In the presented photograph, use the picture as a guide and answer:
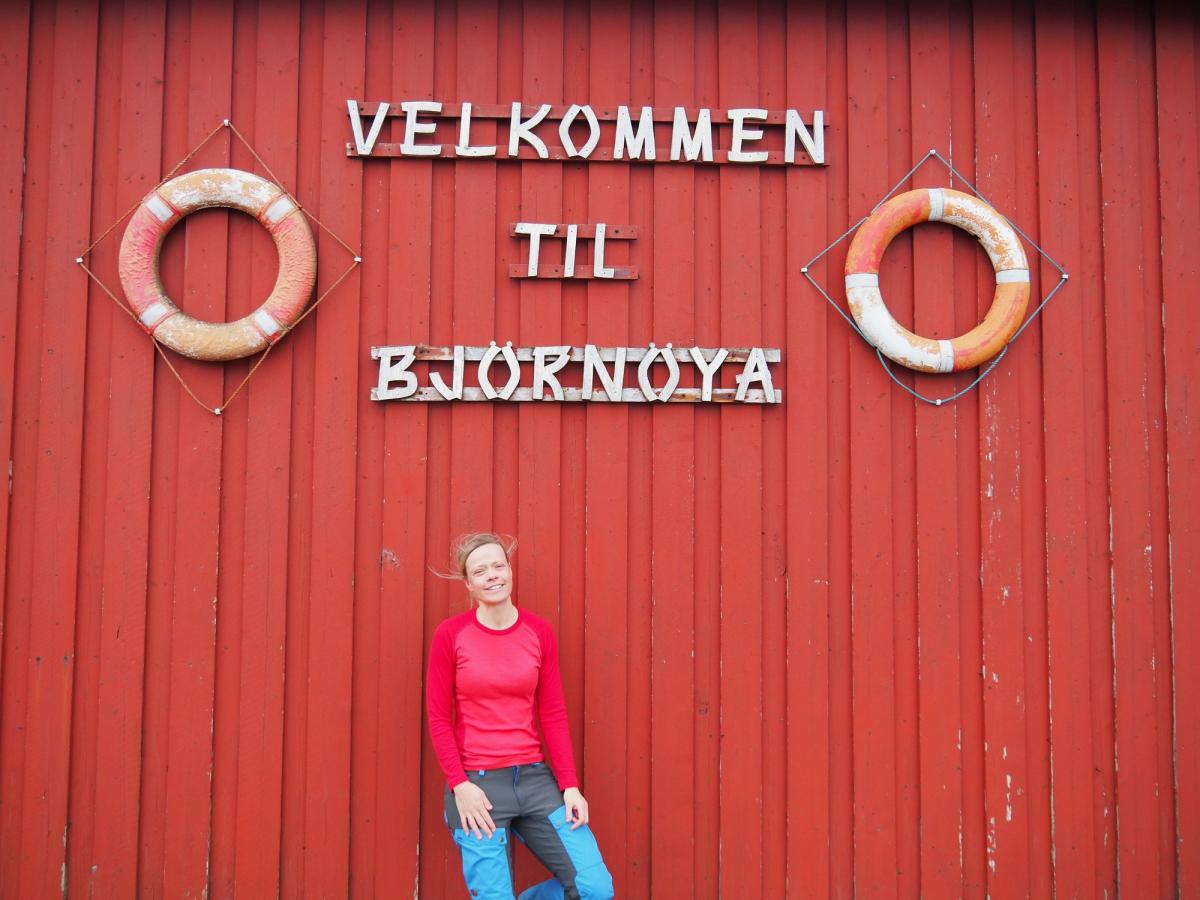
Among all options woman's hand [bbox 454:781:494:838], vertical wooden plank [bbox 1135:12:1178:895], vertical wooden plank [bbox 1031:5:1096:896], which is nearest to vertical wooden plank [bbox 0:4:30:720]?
woman's hand [bbox 454:781:494:838]

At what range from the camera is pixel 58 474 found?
3.05 meters

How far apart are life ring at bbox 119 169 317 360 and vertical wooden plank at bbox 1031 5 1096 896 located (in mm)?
2728

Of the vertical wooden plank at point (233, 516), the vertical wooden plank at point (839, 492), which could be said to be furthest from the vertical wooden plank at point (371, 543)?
the vertical wooden plank at point (839, 492)

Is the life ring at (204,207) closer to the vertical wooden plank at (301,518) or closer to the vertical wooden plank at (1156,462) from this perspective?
the vertical wooden plank at (301,518)

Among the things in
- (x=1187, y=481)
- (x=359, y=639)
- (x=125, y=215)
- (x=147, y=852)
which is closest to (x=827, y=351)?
(x=1187, y=481)

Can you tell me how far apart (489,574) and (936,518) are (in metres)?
1.66

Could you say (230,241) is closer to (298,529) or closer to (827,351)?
(298,529)

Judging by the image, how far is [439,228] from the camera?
3.18 m

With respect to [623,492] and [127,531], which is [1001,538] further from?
[127,531]

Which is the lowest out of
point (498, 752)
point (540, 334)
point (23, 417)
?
point (498, 752)

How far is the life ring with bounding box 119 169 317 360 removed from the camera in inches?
119

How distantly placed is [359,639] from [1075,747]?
8.48ft

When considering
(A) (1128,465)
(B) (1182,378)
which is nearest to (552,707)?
(A) (1128,465)

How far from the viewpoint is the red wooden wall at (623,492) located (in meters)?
3.02
